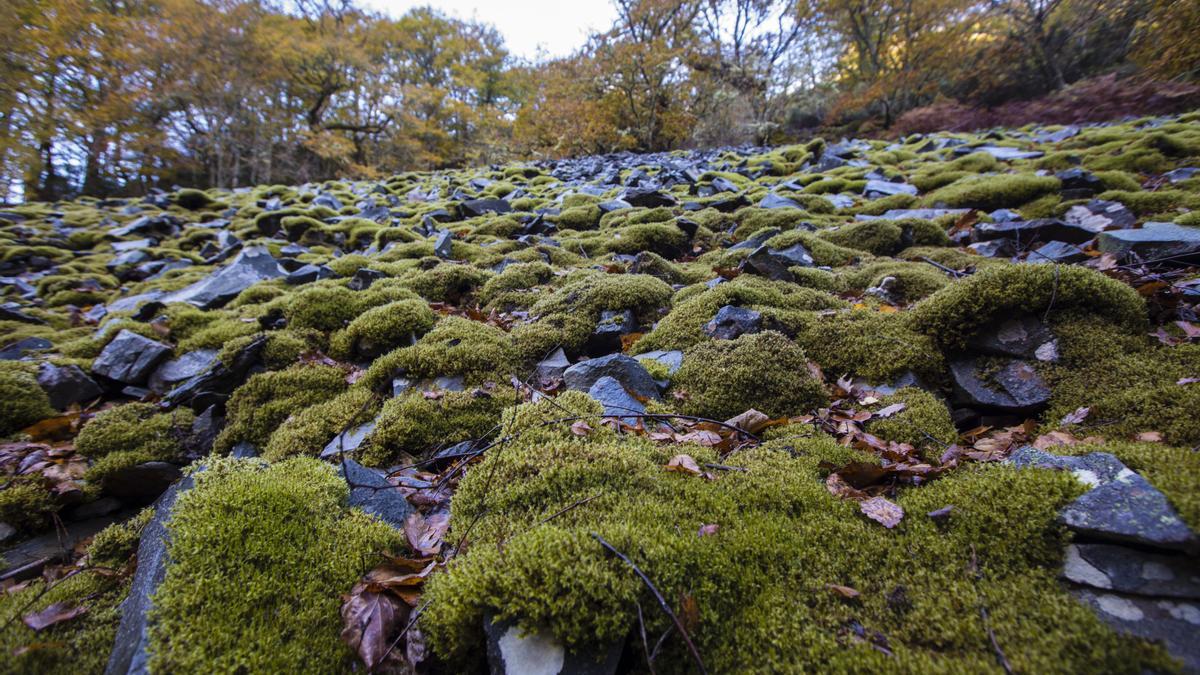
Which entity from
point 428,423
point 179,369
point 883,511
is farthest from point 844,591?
point 179,369

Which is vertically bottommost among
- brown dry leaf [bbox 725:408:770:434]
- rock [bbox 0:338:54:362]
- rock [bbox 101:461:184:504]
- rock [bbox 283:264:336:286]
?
rock [bbox 101:461:184:504]

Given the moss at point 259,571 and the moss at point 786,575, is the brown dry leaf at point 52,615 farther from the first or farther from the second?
the moss at point 786,575

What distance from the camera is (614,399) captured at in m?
3.34

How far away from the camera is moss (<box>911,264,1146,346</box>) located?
10.7 ft

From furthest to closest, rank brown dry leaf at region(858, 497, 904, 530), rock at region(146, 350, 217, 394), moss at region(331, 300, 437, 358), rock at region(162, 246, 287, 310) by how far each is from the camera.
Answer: rock at region(162, 246, 287, 310)
rock at region(146, 350, 217, 394)
moss at region(331, 300, 437, 358)
brown dry leaf at region(858, 497, 904, 530)

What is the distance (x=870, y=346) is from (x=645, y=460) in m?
2.33

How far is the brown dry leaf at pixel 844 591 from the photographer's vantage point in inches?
67.2

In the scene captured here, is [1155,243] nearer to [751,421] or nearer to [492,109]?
[751,421]

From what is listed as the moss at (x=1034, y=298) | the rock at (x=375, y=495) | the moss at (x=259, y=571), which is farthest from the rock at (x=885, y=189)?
the moss at (x=259, y=571)

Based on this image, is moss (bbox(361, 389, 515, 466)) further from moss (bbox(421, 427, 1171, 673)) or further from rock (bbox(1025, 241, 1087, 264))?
rock (bbox(1025, 241, 1087, 264))

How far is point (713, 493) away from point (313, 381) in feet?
12.2

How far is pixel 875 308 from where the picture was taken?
14.6ft

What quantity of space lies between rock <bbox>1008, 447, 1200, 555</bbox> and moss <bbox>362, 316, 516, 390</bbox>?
136 inches

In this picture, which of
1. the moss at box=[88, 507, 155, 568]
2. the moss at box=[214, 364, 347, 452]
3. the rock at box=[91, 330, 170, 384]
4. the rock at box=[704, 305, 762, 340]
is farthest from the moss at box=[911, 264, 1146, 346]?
the rock at box=[91, 330, 170, 384]
